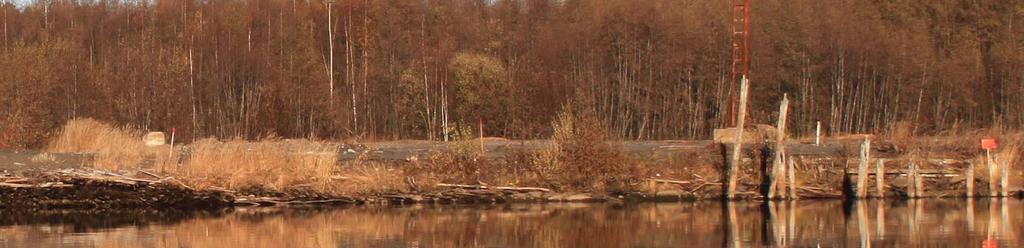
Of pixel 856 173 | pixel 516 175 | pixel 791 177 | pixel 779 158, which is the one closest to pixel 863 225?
pixel 779 158

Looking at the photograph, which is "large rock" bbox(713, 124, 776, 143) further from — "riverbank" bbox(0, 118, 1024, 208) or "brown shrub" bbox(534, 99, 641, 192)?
"brown shrub" bbox(534, 99, 641, 192)

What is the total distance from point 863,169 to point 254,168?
15.7m

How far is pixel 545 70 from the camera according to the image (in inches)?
2783

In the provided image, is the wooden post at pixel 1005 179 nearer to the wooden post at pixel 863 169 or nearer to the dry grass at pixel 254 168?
the wooden post at pixel 863 169

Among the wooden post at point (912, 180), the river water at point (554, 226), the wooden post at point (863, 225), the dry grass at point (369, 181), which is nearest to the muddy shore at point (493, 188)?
the dry grass at point (369, 181)

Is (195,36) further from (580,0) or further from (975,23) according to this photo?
(975,23)

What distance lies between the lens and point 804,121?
65.7m

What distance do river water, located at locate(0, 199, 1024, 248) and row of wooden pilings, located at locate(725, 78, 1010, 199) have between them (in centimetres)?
65

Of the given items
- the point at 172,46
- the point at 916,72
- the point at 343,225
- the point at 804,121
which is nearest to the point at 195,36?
the point at 172,46

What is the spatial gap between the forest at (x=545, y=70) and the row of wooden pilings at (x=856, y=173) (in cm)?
2537

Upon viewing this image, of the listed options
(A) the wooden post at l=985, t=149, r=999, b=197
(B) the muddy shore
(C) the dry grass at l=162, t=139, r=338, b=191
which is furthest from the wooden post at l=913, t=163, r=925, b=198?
(C) the dry grass at l=162, t=139, r=338, b=191

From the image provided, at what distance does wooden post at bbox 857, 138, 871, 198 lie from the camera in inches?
1462

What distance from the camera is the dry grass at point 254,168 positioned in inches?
1454

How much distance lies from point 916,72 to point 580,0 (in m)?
18.5
